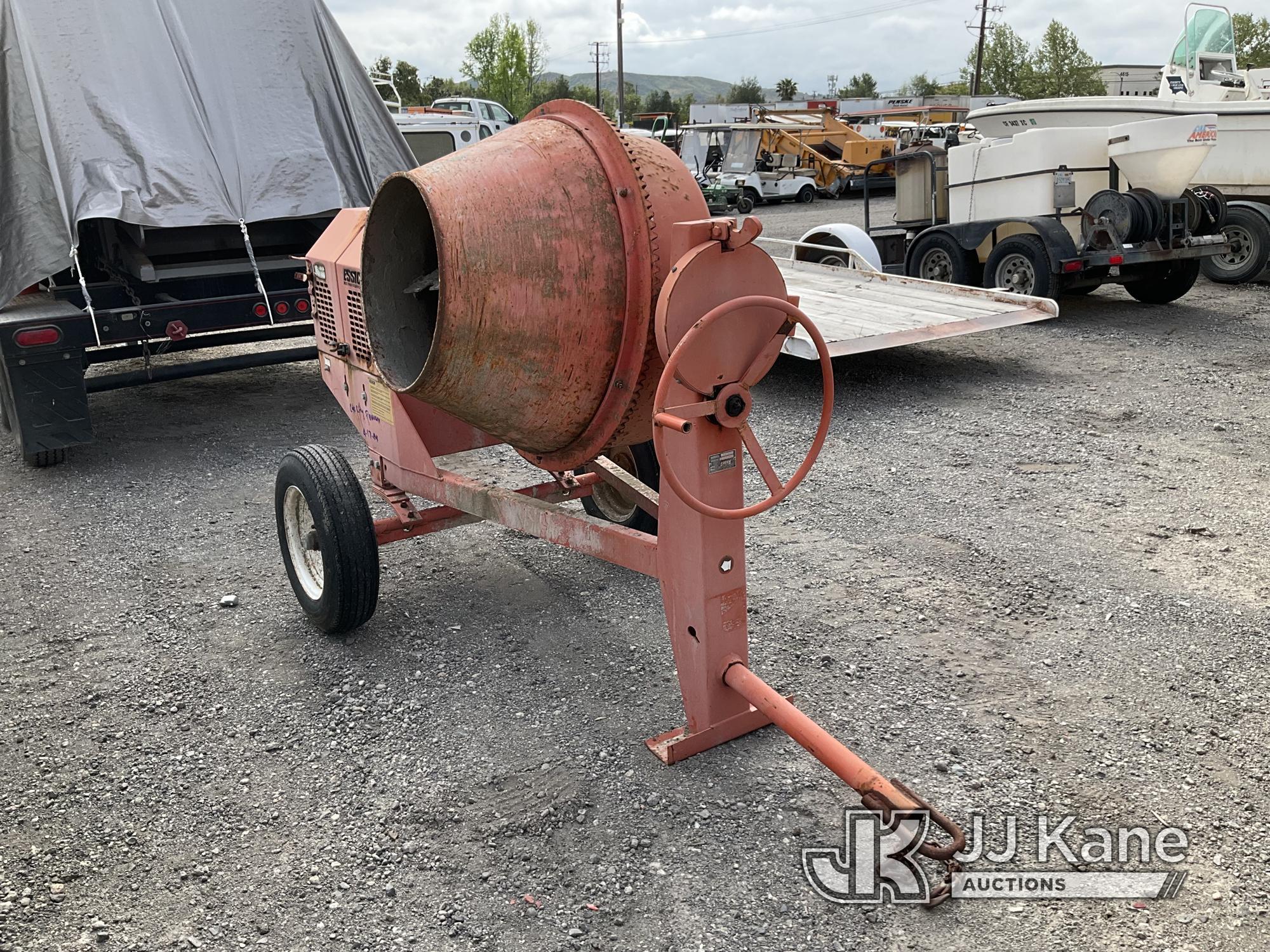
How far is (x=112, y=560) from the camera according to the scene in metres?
4.86

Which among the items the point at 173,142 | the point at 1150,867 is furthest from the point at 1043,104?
the point at 1150,867

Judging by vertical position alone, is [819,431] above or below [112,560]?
above

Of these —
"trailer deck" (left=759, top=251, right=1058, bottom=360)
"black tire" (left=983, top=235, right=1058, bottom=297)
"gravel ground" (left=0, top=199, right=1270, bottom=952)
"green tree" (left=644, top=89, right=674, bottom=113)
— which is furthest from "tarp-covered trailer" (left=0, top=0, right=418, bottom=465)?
"green tree" (left=644, top=89, right=674, bottom=113)

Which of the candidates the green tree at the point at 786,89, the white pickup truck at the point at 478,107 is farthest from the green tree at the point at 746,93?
the white pickup truck at the point at 478,107

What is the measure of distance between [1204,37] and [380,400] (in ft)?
40.7

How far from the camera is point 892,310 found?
25.4 feet

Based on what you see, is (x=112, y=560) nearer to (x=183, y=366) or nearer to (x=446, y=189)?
(x=183, y=366)

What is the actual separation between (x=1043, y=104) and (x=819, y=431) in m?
11.2

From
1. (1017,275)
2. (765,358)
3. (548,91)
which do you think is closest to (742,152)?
(1017,275)

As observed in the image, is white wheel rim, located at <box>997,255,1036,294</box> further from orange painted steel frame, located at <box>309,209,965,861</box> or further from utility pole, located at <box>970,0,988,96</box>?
utility pole, located at <box>970,0,988,96</box>

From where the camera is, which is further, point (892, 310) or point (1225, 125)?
point (1225, 125)

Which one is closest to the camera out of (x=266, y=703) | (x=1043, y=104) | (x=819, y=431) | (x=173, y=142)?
(x=819, y=431)

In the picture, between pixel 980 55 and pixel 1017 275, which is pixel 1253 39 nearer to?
pixel 980 55

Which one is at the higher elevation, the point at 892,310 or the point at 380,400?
the point at 380,400
